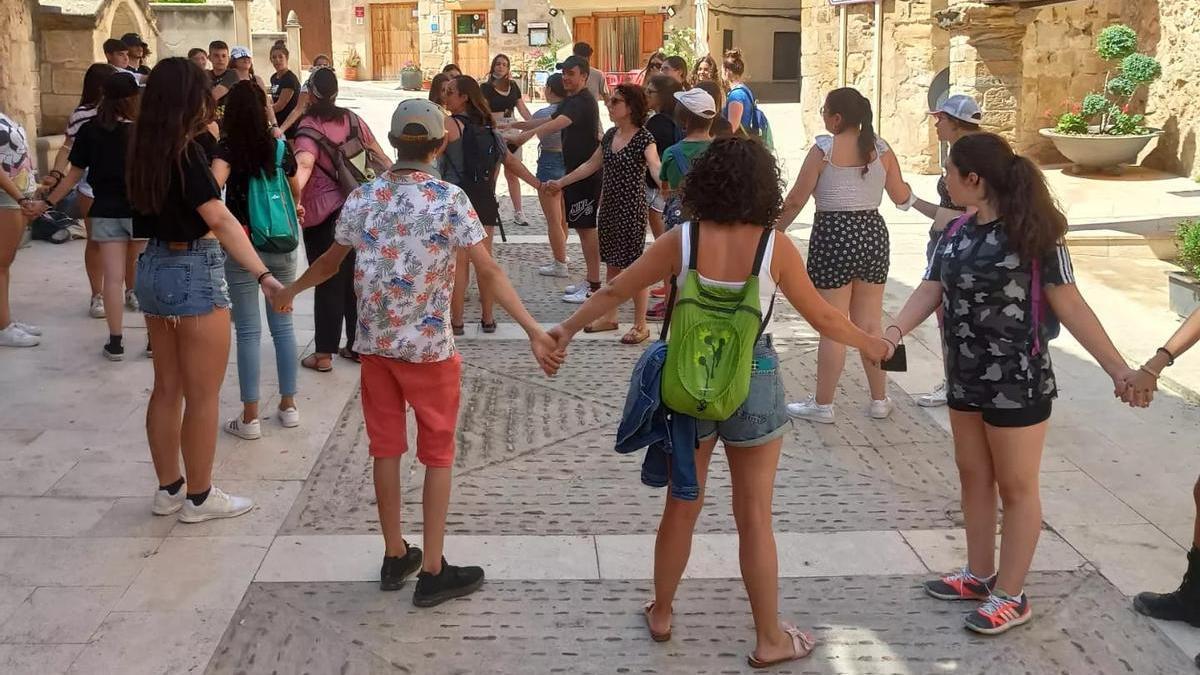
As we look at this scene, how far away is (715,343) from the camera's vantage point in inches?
143

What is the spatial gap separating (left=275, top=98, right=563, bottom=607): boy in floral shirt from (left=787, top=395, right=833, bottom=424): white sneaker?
8.82ft

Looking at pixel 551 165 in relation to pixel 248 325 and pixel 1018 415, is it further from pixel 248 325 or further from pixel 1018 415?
pixel 1018 415

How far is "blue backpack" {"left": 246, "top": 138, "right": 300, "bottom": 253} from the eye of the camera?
6121 millimetres

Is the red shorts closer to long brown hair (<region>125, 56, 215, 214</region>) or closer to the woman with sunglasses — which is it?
long brown hair (<region>125, 56, 215, 214</region>)

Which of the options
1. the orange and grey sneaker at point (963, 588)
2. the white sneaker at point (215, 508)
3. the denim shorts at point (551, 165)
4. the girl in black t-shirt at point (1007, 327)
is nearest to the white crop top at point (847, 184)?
the girl in black t-shirt at point (1007, 327)

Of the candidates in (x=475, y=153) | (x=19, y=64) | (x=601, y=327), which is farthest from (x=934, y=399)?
(x=19, y=64)

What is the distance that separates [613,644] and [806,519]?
4.71 feet

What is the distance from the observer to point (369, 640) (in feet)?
13.6

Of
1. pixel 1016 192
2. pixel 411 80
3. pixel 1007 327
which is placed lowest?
pixel 1007 327

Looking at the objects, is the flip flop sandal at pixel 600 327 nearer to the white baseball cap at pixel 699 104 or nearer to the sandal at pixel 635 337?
the sandal at pixel 635 337

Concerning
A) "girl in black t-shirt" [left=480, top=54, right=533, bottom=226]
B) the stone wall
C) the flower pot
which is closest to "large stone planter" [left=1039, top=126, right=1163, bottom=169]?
"girl in black t-shirt" [left=480, top=54, right=533, bottom=226]

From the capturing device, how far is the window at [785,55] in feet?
126

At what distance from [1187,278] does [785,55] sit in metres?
31.0

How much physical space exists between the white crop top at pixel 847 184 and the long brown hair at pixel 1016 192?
2060mm
